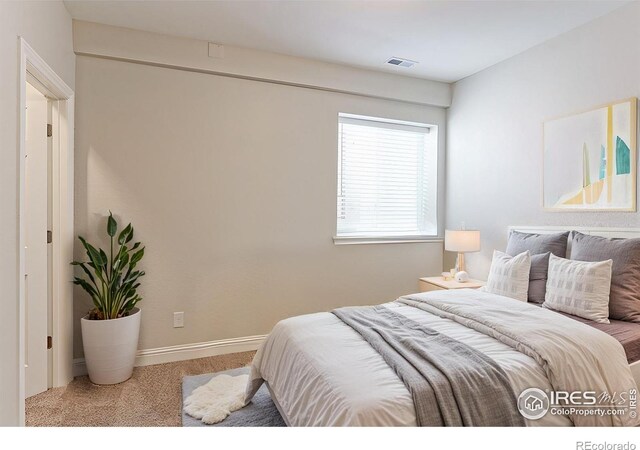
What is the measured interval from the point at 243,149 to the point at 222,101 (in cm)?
45

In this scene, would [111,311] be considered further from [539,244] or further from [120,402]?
[539,244]

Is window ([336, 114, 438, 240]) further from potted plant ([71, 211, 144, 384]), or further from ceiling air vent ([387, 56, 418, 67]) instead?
potted plant ([71, 211, 144, 384])

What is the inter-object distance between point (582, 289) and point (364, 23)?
242 cm

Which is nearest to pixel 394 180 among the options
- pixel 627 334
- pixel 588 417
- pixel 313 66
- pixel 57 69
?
pixel 313 66

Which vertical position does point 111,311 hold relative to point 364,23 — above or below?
below

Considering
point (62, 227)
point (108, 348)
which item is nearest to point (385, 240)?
point (108, 348)

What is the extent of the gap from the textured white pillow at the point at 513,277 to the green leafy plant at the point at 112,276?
8.92ft

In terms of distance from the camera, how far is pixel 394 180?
13.5 feet

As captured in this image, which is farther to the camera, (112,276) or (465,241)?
(465,241)

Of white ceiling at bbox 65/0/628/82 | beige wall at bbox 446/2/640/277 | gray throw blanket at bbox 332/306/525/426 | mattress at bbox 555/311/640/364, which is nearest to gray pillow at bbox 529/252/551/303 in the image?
mattress at bbox 555/311/640/364

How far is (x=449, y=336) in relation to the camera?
1883 mm

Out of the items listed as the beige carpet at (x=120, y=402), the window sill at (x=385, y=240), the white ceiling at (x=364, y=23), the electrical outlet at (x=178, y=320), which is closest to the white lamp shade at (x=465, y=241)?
the window sill at (x=385, y=240)
